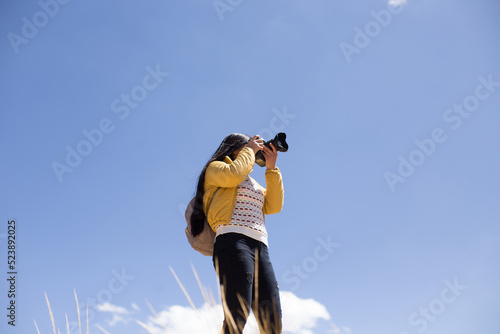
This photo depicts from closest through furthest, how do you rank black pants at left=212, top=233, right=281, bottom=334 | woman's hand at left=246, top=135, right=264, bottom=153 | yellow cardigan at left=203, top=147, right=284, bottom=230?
black pants at left=212, top=233, right=281, bottom=334 → yellow cardigan at left=203, top=147, right=284, bottom=230 → woman's hand at left=246, top=135, right=264, bottom=153

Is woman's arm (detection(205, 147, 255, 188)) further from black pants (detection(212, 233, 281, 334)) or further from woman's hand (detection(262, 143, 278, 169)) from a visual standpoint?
black pants (detection(212, 233, 281, 334))

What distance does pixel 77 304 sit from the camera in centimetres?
130

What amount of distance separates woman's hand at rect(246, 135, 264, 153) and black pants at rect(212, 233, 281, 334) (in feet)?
1.97

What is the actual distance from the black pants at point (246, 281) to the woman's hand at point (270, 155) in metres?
0.56

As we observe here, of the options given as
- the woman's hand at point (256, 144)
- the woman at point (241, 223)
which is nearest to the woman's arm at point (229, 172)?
the woman at point (241, 223)

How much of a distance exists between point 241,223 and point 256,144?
56 centimetres

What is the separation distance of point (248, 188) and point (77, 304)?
127 centimetres

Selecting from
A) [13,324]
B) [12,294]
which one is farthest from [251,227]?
[12,294]

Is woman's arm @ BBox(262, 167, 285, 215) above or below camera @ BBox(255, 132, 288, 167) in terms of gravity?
below

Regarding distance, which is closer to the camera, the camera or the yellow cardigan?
the yellow cardigan

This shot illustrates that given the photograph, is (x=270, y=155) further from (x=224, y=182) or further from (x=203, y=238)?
(x=203, y=238)

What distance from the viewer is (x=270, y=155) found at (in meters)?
2.53

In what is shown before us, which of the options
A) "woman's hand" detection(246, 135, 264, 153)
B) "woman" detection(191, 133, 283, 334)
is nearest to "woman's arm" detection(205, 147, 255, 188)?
"woman" detection(191, 133, 283, 334)

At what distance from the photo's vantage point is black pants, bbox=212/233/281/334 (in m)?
1.92
